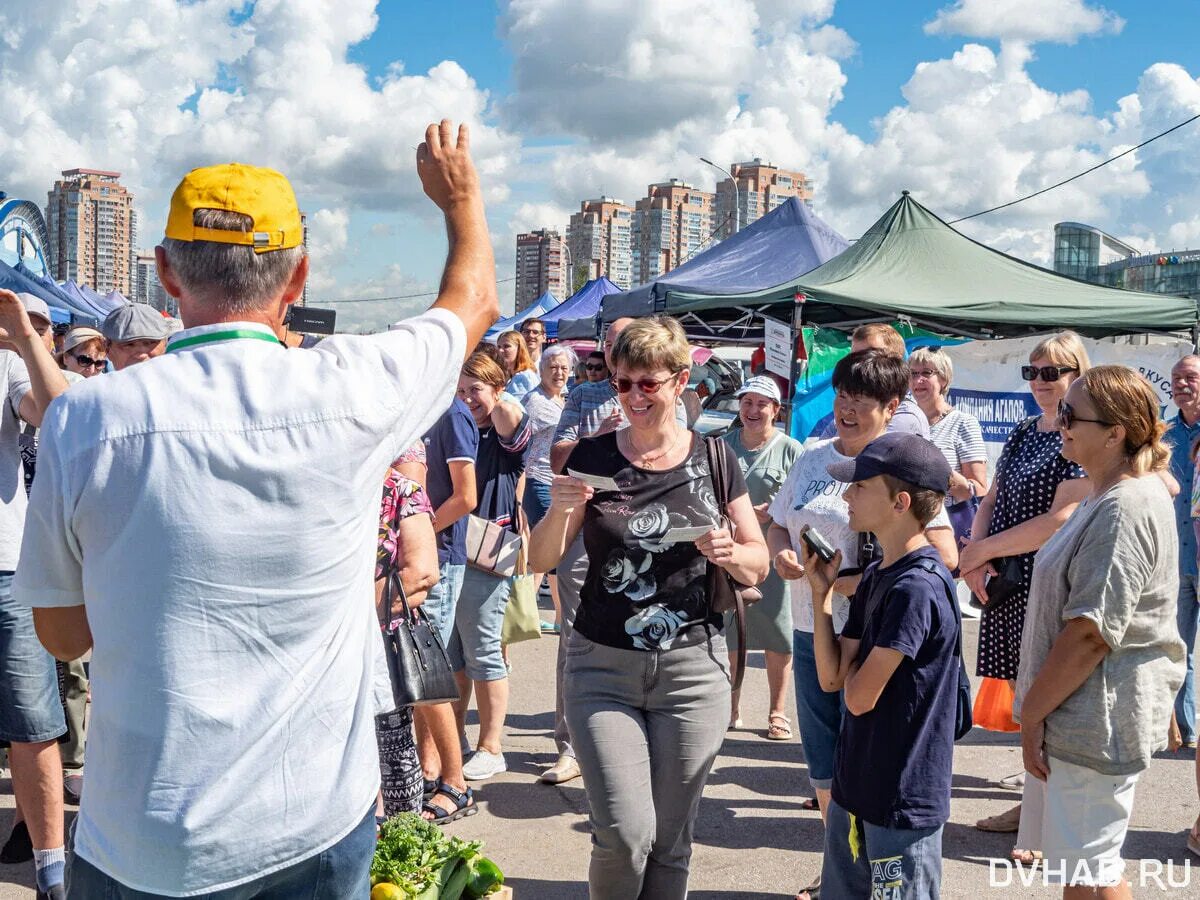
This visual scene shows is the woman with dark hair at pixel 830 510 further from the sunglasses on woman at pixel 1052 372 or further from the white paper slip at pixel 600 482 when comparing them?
the sunglasses on woman at pixel 1052 372

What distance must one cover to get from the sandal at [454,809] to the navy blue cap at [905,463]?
8.53 feet

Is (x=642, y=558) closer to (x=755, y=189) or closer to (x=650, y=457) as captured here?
(x=650, y=457)

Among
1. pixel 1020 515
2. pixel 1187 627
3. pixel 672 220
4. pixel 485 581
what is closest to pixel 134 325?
pixel 485 581

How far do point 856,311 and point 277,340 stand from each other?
37.2 feet

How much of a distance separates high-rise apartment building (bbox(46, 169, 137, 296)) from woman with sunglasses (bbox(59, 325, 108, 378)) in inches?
3102

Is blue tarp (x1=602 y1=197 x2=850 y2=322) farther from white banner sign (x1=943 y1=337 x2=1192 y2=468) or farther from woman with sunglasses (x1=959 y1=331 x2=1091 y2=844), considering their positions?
woman with sunglasses (x1=959 y1=331 x2=1091 y2=844)

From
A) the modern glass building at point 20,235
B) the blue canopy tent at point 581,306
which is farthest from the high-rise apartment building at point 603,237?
the blue canopy tent at point 581,306

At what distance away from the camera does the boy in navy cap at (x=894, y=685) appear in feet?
8.83

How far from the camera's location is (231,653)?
1.56 metres

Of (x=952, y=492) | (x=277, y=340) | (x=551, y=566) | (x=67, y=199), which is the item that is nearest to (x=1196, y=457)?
(x=952, y=492)

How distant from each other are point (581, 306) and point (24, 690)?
69.7ft

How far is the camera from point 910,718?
2.73 m

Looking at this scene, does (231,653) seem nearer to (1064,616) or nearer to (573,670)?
(573,670)

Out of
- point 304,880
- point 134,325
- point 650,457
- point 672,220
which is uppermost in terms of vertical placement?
point 672,220
